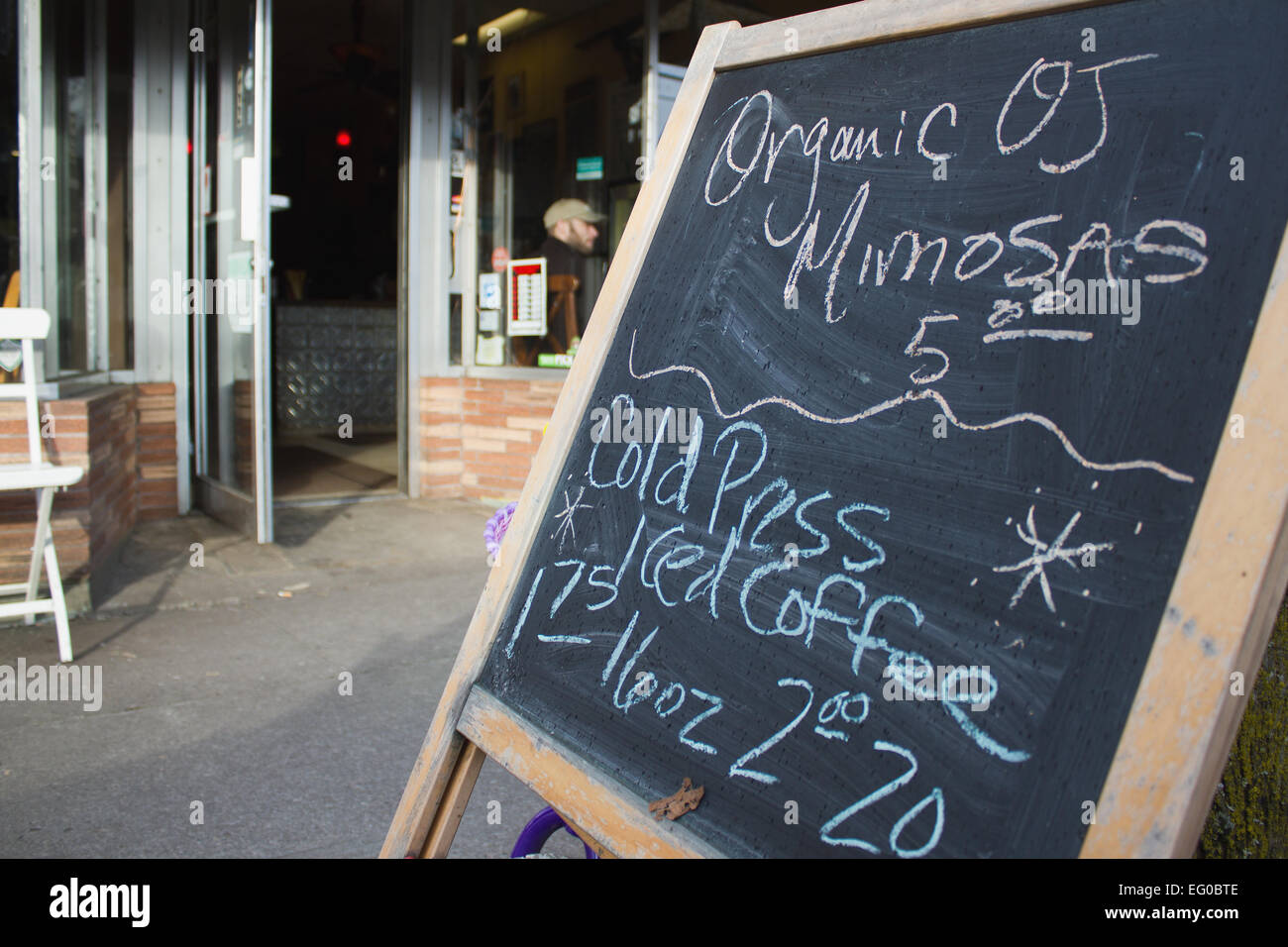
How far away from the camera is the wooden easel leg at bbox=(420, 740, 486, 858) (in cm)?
150

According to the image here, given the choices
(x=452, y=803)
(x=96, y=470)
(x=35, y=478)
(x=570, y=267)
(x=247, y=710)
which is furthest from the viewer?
(x=570, y=267)

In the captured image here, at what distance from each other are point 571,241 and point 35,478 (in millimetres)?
3829

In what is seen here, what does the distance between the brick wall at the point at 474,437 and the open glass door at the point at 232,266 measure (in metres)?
1.32

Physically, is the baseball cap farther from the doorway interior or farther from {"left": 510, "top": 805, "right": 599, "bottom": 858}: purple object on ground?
{"left": 510, "top": 805, "right": 599, "bottom": 858}: purple object on ground

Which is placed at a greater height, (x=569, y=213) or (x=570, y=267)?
(x=569, y=213)

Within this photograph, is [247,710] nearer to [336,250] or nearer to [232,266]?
[232,266]

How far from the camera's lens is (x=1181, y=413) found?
1013 millimetres

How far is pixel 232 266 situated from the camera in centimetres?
568

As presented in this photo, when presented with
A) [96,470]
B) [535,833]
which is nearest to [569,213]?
[96,470]

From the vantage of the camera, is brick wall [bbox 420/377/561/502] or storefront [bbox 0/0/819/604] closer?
storefront [bbox 0/0/819/604]

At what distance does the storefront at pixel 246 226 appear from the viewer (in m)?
4.80

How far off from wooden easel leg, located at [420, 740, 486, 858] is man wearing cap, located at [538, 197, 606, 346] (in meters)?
5.35

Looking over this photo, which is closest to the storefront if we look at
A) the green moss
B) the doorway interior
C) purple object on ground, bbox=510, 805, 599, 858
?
the doorway interior

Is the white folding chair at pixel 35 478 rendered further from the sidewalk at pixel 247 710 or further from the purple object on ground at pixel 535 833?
the purple object on ground at pixel 535 833
